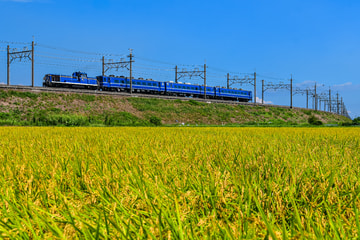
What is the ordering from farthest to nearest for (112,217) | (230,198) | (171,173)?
(171,173)
(230,198)
(112,217)

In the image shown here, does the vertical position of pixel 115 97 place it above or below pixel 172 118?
above

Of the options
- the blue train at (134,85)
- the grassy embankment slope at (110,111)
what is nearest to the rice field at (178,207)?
the grassy embankment slope at (110,111)

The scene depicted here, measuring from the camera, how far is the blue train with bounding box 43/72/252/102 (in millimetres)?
48562

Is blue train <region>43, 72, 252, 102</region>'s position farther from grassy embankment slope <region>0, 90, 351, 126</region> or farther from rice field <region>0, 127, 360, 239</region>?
rice field <region>0, 127, 360, 239</region>

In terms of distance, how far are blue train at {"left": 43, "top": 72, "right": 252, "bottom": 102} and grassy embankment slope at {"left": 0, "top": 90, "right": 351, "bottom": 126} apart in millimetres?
5188

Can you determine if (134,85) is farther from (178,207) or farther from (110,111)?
(178,207)

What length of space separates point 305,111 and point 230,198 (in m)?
83.2

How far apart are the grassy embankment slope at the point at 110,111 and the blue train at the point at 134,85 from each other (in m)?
5.19

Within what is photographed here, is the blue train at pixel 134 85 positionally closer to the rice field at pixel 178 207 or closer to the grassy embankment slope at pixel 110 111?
the grassy embankment slope at pixel 110 111

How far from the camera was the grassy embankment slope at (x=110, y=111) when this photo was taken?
31.0 metres

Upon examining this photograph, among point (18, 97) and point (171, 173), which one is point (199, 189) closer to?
point (171, 173)

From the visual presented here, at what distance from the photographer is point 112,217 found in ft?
4.31

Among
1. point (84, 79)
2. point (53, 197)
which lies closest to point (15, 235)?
point (53, 197)

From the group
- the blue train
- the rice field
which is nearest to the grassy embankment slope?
the blue train
